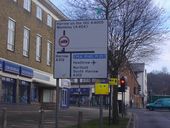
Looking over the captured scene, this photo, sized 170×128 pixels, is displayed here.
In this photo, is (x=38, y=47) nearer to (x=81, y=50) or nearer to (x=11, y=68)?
(x=11, y=68)

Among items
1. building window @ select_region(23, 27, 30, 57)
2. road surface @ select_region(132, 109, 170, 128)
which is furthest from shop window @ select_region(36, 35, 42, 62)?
road surface @ select_region(132, 109, 170, 128)

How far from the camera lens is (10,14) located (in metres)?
37.5

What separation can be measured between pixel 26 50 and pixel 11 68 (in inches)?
218

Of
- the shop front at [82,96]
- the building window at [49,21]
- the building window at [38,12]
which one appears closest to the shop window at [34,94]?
the building window at [38,12]

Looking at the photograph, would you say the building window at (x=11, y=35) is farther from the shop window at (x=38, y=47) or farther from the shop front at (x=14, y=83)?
the shop window at (x=38, y=47)

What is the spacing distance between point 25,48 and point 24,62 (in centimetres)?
146

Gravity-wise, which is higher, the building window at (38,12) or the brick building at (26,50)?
the building window at (38,12)

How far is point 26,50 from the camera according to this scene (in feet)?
139

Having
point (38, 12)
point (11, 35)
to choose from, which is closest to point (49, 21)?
point (38, 12)

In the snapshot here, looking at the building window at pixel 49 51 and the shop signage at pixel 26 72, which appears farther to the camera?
the building window at pixel 49 51

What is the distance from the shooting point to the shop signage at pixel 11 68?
35.8 m

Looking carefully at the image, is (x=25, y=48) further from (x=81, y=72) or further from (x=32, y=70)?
(x=81, y=72)

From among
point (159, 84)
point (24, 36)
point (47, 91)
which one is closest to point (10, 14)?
point (24, 36)

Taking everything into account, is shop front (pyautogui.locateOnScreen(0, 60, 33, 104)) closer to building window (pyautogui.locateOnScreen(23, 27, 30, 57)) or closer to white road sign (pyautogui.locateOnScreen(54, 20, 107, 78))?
building window (pyautogui.locateOnScreen(23, 27, 30, 57))
